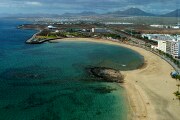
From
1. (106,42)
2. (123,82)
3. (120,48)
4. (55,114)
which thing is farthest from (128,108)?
(106,42)

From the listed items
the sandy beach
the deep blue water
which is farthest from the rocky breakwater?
the deep blue water

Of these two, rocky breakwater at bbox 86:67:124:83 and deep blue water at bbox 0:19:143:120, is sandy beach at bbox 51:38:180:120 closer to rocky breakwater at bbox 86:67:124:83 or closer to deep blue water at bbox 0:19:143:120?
rocky breakwater at bbox 86:67:124:83

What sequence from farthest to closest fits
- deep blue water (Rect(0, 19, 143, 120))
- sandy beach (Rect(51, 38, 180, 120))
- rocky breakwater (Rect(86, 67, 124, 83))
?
rocky breakwater (Rect(86, 67, 124, 83)) → deep blue water (Rect(0, 19, 143, 120)) → sandy beach (Rect(51, 38, 180, 120))

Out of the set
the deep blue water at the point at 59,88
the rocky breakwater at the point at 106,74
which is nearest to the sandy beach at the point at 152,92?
the rocky breakwater at the point at 106,74

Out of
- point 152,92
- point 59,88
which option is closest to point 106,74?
point 59,88

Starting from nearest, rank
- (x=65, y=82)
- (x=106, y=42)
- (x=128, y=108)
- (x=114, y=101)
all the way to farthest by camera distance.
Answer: (x=128, y=108)
(x=114, y=101)
(x=65, y=82)
(x=106, y=42)

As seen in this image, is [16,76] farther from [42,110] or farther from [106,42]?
[106,42]

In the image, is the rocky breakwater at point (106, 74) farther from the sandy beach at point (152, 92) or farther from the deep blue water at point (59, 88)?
the deep blue water at point (59, 88)
